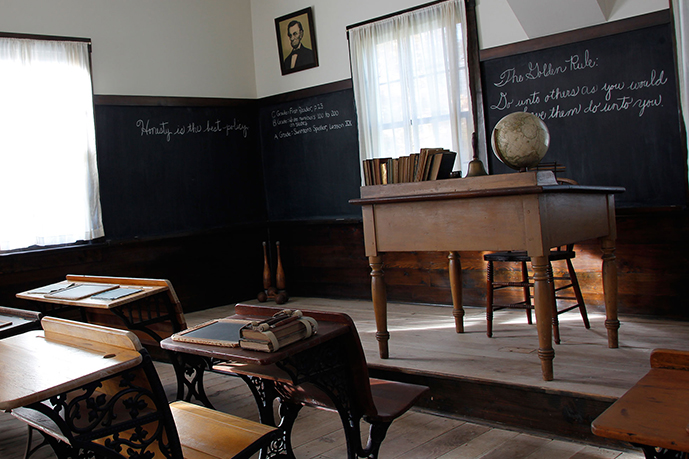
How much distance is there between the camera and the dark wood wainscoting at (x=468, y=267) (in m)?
3.97

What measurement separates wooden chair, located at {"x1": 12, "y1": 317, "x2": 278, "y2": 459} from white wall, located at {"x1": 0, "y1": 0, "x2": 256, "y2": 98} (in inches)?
153

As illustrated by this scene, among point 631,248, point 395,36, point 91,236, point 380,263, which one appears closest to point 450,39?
point 395,36

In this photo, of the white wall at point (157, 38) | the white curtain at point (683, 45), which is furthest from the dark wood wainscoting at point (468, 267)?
the white wall at point (157, 38)

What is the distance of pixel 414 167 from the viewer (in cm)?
302

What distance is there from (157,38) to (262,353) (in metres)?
4.88

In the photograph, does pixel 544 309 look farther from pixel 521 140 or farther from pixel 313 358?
pixel 313 358

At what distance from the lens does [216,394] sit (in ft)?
11.8

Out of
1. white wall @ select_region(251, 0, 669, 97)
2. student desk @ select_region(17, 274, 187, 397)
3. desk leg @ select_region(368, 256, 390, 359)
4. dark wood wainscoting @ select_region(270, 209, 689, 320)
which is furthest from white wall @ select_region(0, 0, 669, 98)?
student desk @ select_region(17, 274, 187, 397)

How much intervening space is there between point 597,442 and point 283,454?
4.29ft

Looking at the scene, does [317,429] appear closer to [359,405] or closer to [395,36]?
[359,405]

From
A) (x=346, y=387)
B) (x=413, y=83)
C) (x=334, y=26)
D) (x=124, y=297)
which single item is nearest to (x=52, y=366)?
(x=346, y=387)

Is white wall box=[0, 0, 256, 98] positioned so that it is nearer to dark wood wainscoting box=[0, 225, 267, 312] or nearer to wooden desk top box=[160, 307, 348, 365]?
dark wood wainscoting box=[0, 225, 267, 312]

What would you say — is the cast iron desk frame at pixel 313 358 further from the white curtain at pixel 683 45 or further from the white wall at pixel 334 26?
the white wall at pixel 334 26

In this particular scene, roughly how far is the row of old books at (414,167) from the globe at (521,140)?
286 millimetres
